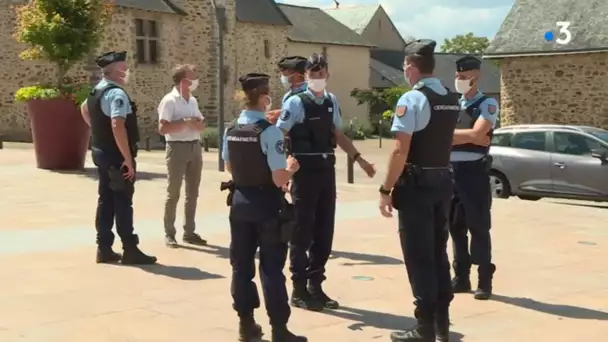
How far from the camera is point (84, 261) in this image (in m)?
8.73

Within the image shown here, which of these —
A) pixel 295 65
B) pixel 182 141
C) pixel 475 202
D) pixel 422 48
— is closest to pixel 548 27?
pixel 182 141

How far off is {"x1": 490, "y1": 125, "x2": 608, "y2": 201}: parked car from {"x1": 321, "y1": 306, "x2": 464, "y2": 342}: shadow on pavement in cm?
1016

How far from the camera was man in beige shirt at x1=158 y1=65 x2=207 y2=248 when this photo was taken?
30.2 ft

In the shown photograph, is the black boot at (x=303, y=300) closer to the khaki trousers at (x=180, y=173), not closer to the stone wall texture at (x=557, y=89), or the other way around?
the khaki trousers at (x=180, y=173)

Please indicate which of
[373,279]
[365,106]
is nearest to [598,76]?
[373,279]

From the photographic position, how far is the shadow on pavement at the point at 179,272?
8031 mm

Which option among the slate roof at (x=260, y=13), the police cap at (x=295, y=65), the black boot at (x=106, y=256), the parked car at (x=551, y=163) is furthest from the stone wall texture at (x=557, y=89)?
the police cap at (x=295, y=65)

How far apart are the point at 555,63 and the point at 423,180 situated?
26597mm

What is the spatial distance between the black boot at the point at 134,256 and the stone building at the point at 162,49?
23532 millimetres

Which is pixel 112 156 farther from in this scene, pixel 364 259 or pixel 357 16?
pixel 357 16

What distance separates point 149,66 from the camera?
1513 inches

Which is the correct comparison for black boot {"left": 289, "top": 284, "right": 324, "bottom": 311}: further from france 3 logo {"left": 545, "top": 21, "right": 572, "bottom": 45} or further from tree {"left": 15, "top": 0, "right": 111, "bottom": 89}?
france 3 logo {"left": 545, "top": 21, "right": 572, "bottom": 45}

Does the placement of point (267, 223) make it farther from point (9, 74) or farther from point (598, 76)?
point (9, 74)

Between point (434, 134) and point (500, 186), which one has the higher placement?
point (434, 134)
